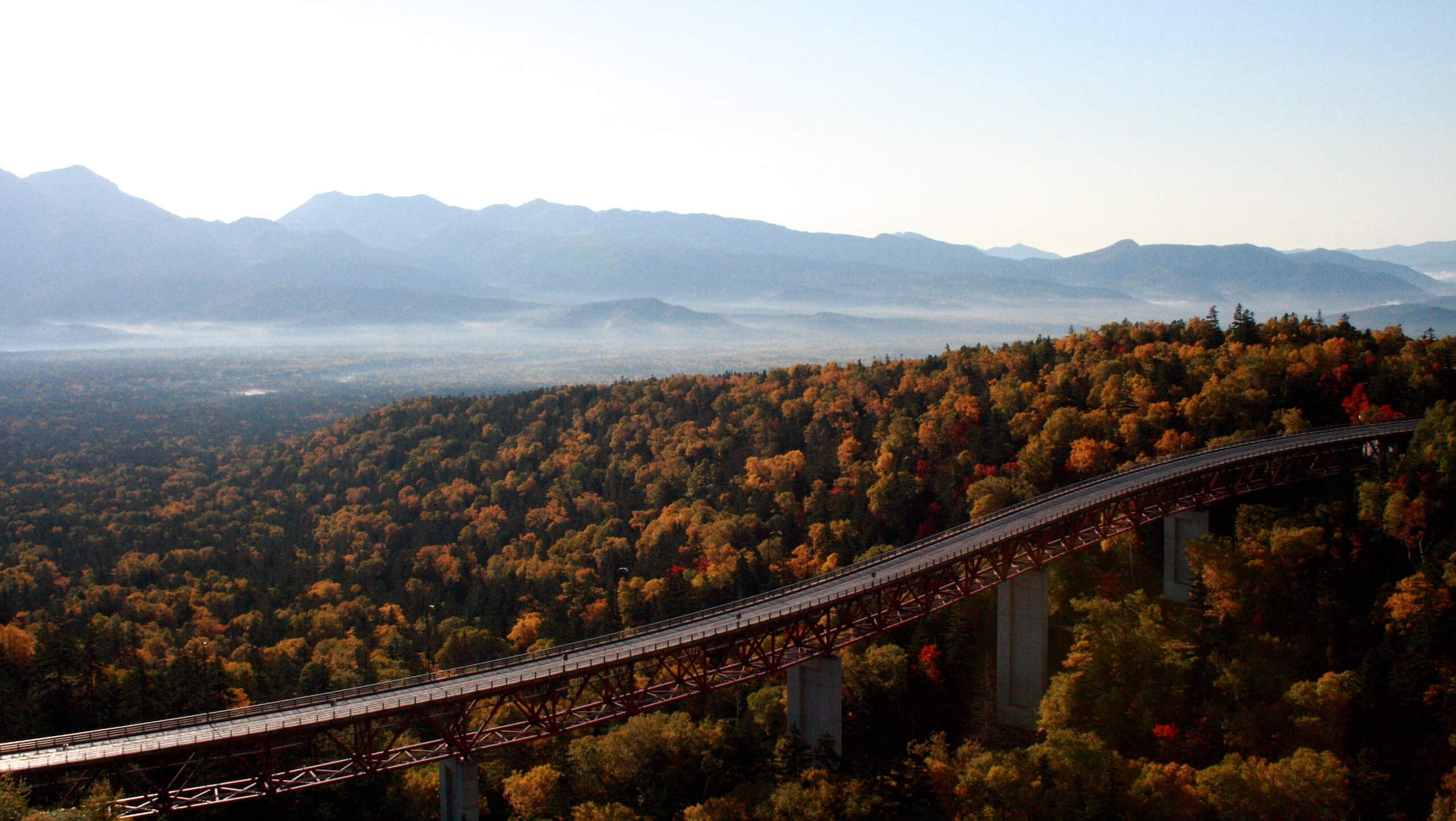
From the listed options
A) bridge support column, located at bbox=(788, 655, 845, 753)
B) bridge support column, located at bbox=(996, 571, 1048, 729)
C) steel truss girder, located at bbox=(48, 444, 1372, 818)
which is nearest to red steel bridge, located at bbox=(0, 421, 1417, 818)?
steel truss girder, located at bbox=(48, 444, 1372, 818)

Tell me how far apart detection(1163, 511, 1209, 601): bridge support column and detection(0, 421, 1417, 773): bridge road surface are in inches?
121

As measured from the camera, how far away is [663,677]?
57719mm

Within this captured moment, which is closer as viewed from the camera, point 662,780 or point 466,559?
point 662,780

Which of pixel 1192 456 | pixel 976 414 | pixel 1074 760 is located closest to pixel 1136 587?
pixel 1192 456

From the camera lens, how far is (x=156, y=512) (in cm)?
14488

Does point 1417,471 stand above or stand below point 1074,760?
above

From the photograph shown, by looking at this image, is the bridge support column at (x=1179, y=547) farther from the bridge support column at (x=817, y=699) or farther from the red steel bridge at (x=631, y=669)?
the bridge support column at (x=817, y=699)

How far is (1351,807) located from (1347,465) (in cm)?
3732

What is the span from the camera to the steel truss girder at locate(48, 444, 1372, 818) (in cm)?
3916

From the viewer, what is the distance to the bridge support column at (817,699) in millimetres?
49562

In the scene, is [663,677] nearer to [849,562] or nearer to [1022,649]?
[1022,649]

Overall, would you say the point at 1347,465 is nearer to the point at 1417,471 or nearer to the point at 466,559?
the point at 1417,471

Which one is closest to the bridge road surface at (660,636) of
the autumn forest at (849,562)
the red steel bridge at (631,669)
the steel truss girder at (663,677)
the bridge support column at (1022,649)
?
the red steel bridge at (631,669)

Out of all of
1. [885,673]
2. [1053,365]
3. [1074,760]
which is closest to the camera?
[1074,760]
